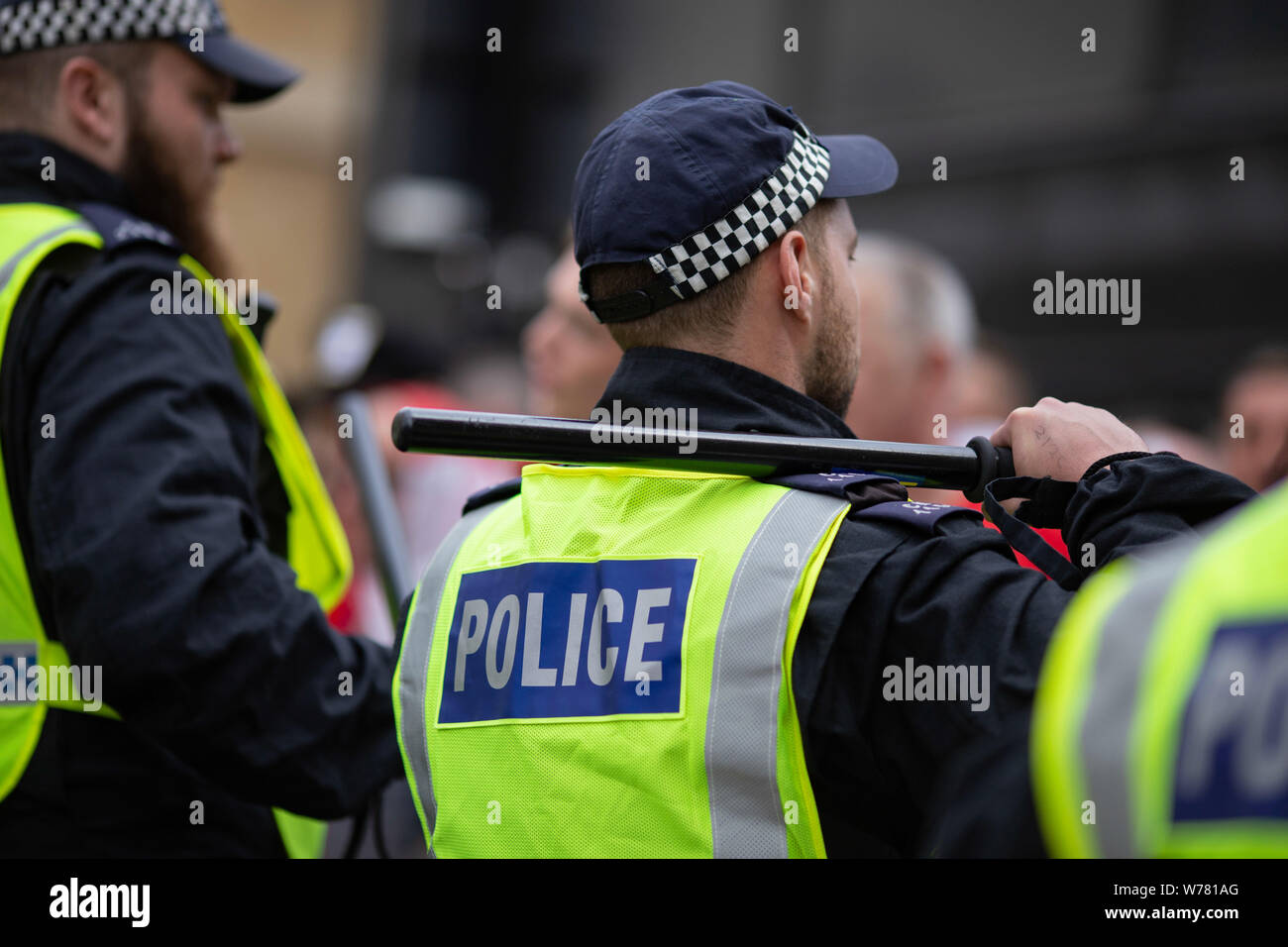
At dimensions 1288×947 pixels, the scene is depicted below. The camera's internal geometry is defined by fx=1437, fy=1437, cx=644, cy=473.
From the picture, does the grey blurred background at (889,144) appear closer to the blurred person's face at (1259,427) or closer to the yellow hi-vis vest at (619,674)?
the blurred person's face at (1259,427)

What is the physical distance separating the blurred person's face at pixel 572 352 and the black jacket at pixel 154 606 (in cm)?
158

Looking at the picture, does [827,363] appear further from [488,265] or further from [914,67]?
[488,265]

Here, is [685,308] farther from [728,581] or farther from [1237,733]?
[1237,733]

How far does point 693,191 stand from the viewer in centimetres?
198

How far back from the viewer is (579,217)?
212cm

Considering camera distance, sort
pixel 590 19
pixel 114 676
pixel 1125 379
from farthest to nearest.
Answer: pixel 590 19 < pixel 1125 379 < pixel 114 676

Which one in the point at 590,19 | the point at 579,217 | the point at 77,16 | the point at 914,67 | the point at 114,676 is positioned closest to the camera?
the point at 579,217

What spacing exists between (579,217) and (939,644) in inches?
33.2

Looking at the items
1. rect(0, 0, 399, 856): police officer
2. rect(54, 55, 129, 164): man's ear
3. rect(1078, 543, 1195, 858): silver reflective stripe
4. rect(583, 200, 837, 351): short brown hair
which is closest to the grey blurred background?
rect(54, 55, 129, 164): man's ear

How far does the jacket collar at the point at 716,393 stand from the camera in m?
2.01

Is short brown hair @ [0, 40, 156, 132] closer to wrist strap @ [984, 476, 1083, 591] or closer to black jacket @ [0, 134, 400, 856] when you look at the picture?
black jacket @ [0, 134, 400, 856]

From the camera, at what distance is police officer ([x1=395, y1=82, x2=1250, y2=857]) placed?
1.75 meters

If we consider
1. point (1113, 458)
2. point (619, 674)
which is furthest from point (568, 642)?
point (1113, 458)
